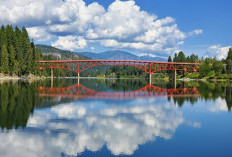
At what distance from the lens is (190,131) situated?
1223 centimetres

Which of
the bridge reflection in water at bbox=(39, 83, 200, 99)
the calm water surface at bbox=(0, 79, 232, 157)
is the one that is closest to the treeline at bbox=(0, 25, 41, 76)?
the bridge reflection in water at bbox=(39, 83, 200, 99)

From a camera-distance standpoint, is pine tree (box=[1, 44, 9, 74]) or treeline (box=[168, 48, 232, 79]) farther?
treeline (box=[168, 48, 232, 79])

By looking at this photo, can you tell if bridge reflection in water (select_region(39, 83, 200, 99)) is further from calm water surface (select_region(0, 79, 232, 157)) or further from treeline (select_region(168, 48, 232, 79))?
treeline (select_region(168, 48, 232, 79))

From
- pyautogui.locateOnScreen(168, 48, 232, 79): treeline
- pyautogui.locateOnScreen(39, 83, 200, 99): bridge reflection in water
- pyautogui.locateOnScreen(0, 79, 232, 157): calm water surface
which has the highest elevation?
pyautogui.locateOnScreen(168, 48, 232, 79): treeline

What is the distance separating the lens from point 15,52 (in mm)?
86812

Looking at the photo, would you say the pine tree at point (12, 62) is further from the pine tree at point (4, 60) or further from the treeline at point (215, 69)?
the treeline at point (215, 69)

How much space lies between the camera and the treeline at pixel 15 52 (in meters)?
79.6

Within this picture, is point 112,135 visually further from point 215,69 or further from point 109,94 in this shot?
point 215,69

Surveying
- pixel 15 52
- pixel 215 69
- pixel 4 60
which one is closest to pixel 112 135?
pixel 4 60

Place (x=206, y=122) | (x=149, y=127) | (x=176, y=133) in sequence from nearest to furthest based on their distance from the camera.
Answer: (x=176, y=133) < (x=149, y=127) < (x=206, y=122)

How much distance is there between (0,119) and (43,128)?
3355 mm

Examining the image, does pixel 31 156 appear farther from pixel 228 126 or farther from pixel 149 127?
pixel 228 126

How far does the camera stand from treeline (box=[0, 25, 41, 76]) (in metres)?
79.6

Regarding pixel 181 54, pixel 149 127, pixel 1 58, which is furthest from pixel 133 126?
pixel 181 54
